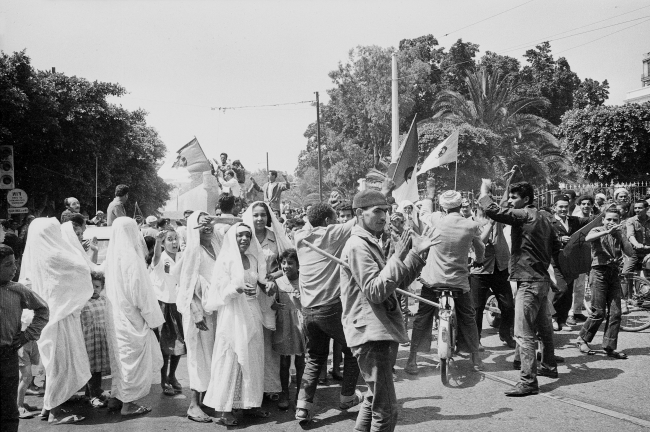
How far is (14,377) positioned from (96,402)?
179cm

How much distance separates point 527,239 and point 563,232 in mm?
2000

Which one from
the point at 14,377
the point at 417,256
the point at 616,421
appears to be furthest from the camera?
the point at 616,421

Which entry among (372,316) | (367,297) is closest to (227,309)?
(372,316)

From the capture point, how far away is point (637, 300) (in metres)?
9.93

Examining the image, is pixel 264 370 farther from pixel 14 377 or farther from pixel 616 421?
pixel 616 421

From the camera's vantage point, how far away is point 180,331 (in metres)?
6.52

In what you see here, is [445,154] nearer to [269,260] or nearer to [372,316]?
[269,260]

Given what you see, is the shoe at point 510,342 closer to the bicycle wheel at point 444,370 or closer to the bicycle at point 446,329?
the bicycle at point 446,329

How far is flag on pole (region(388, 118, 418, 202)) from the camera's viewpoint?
29.5 feet

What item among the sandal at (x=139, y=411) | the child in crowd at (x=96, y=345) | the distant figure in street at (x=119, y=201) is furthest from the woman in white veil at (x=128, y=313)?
the distant figure in street at (x=119, y=201)

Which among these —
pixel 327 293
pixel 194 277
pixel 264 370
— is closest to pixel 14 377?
pixel 194 277

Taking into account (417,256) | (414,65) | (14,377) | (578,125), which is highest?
(414,65)

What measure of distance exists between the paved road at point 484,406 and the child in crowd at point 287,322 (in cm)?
40

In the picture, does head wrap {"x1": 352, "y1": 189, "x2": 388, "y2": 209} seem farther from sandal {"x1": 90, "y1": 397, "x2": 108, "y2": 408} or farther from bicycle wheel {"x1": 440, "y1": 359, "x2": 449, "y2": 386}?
sandal {"x1": 90, "y1": 397, "x2": 108, "y2": 408}
